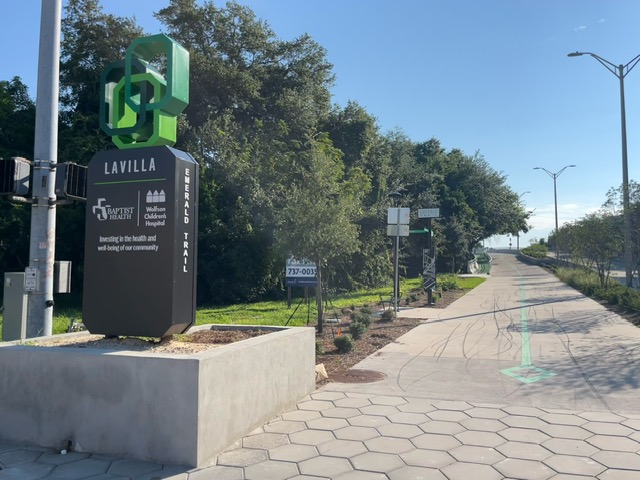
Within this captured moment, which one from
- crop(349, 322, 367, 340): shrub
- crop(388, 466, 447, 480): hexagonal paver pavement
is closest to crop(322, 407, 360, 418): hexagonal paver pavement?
crop(388, 466, 447, 480): hexagonal paver pavement

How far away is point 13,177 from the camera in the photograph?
663 centimetres

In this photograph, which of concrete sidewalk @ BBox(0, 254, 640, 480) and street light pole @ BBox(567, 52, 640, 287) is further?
street light pole @ BBox(567, 52, 640, 287)

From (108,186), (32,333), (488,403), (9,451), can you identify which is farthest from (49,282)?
(488,403)

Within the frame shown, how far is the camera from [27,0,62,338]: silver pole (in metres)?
6.88

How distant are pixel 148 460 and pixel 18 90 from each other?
27.6 m

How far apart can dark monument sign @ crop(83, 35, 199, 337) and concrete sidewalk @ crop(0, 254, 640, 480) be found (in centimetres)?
142

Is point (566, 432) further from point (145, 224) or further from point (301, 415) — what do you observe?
point (145, 224)

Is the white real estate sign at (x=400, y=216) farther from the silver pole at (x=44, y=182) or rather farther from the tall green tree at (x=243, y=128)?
the silver pole at (x=44, y=182)

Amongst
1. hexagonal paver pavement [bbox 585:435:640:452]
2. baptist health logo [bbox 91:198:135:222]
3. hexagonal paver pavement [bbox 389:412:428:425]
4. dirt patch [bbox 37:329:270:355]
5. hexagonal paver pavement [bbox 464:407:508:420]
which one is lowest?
hexagonal paver pavement [bbox 389:412:428:425]

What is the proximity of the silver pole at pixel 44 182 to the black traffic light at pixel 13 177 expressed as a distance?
17 centimetres

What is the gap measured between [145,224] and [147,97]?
1.58 meters

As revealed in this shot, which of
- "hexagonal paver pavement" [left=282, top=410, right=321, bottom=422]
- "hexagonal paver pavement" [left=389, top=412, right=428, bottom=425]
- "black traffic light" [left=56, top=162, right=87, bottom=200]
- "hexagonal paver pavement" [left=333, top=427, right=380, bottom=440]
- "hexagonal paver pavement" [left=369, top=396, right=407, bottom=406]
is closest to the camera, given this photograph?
"hexagonal paver pavement" [left=333, top=427, right=380, bottom=440]

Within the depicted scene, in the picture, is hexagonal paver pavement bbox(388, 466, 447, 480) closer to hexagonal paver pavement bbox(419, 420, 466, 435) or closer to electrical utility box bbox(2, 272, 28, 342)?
hexagonal paver pavement bbox(419, 420, 466, 435)

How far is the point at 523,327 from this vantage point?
1256 cm
